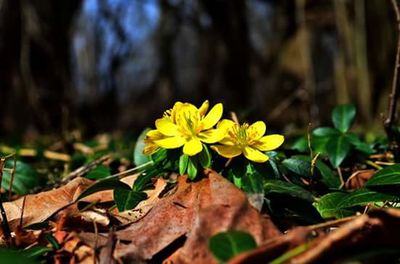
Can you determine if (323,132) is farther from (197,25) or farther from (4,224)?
(197,25)

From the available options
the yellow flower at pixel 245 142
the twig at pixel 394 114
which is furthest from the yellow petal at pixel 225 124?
the twig at pixel 394 114

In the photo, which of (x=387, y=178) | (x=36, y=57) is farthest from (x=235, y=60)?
(x=387, y=178)

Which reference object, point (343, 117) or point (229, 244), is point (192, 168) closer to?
point (229, 244)

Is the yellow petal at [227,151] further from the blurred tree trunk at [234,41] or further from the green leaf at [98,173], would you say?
the blurred tree trunk at [234,41]

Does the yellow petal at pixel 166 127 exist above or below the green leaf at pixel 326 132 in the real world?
above

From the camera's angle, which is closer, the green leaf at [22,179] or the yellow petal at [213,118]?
the yellow petal at [213,118]

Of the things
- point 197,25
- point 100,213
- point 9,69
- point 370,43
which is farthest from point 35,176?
point 197,25
